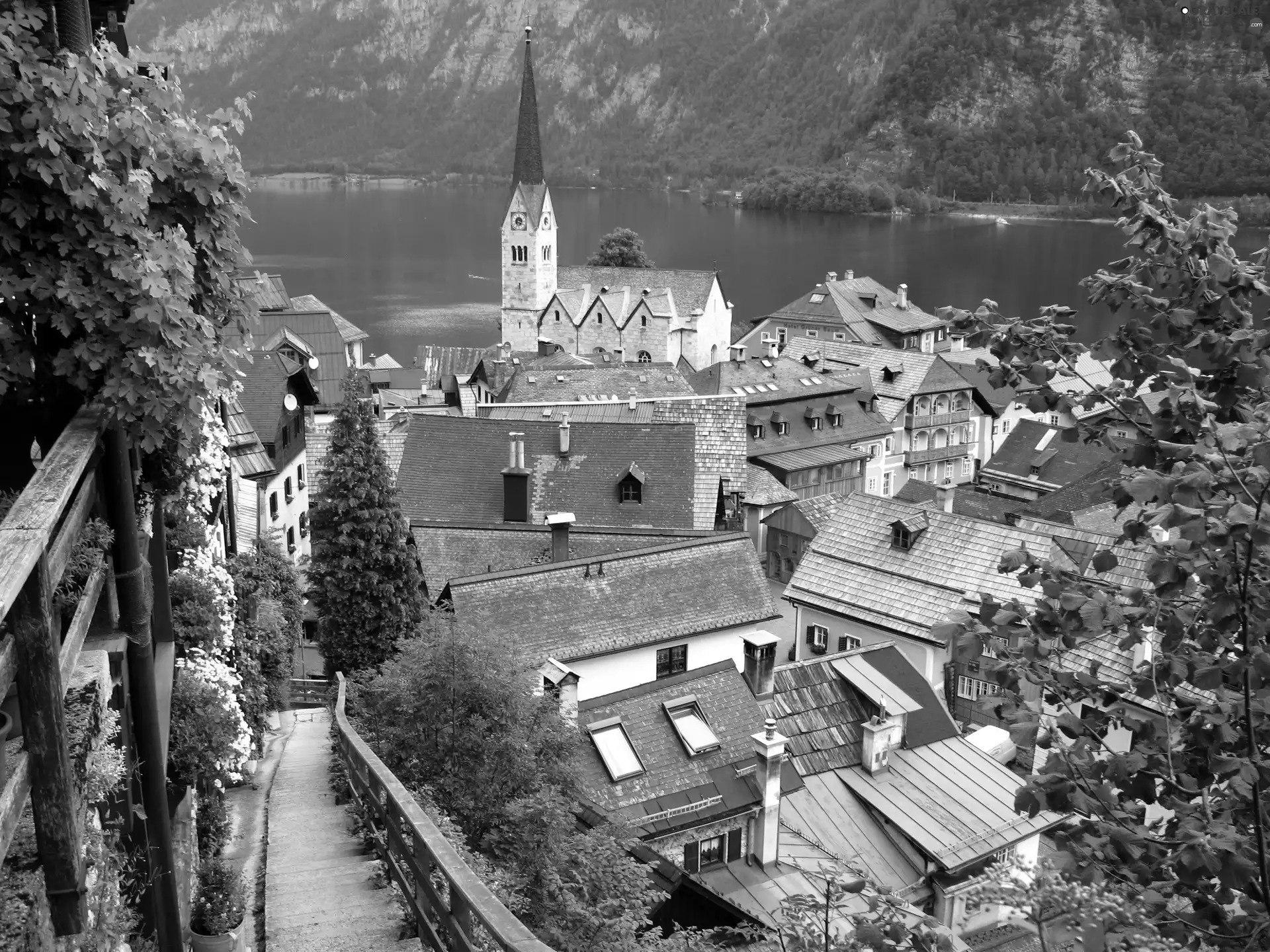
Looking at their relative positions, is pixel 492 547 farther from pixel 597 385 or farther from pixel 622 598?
pixel 597 385

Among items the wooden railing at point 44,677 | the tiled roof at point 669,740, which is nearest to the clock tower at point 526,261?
the tiled roof at point 669,740

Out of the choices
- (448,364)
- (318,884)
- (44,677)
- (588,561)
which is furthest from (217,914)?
(448,364)

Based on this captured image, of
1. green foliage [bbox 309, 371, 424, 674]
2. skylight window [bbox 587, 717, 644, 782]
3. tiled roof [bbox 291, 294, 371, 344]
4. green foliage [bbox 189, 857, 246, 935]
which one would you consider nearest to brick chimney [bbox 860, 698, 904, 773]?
skylight window [bbox 587, 717, 644, 782]

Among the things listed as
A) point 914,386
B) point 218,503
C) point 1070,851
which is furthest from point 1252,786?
point 914,386

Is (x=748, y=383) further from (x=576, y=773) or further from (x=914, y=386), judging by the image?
(x=576, y=773)

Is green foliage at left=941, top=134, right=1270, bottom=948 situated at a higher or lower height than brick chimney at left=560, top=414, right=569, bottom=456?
higher

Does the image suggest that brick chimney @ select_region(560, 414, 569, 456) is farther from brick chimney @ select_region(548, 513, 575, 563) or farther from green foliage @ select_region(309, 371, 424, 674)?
green foliage @ select_region(309, 371, 424, 674)
